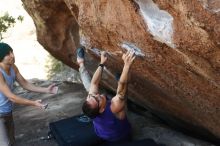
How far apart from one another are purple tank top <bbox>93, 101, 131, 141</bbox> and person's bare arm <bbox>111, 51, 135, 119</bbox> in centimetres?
7

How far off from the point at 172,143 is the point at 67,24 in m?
3.33

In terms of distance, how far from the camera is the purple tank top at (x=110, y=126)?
5625 millimetres

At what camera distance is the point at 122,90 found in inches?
212

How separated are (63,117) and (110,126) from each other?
104 inches

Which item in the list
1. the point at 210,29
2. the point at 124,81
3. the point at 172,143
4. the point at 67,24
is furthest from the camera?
the point at 67,24

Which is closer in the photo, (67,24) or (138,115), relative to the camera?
(138,115)

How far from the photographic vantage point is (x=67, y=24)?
8.48m

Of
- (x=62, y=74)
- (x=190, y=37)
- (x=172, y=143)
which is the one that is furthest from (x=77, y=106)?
(x=62, y=74)

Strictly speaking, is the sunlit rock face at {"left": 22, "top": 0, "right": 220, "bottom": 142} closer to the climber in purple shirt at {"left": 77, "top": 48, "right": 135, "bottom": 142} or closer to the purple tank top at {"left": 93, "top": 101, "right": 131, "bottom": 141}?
the climber in purple shirt at {"left": 77, "top": 48, "right": 135, "bottom": 142}

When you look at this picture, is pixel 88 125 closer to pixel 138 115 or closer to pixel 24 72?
pixel 138 115

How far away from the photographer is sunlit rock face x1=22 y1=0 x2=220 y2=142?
13.1 ft

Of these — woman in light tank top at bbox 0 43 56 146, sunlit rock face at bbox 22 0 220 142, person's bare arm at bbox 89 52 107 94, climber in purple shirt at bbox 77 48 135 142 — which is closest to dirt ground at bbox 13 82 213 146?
sunlit rock face at bbox 22 0 220 142

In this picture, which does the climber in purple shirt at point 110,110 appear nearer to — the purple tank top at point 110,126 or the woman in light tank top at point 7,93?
the purple tank top at point 110,126

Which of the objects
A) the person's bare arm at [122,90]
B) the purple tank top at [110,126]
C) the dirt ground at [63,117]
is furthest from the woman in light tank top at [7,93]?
the dirt ground at [63,117]
